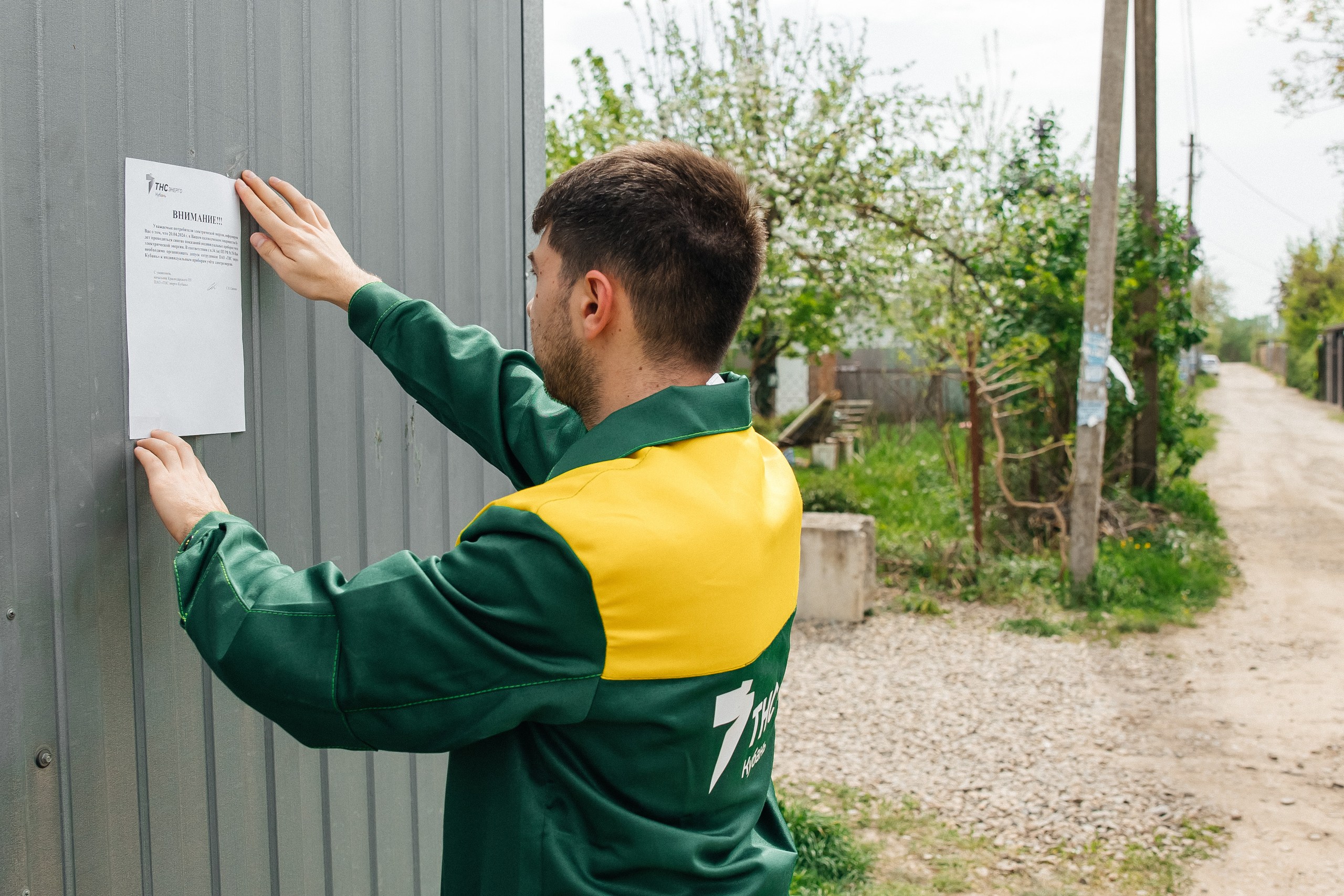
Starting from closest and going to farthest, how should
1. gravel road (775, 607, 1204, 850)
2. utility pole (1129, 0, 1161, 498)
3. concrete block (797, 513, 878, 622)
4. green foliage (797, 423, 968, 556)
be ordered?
gravel road (775, 607, 1204, 850), concrete block (797, 513, 878, 622), green foliage (797, 423, 968, 556), utility pole (1129, 0, 1161, 498)

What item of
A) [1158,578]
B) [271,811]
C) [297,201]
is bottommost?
[1158,578]

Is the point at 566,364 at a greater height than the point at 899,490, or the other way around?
the point at 566,364

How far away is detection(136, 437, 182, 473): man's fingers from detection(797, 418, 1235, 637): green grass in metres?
6.93

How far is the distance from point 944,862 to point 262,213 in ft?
12.4

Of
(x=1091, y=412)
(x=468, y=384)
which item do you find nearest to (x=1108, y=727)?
(x=1091, y=412)

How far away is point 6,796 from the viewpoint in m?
1.46

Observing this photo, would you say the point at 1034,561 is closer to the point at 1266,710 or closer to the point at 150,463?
the point at 1266,710

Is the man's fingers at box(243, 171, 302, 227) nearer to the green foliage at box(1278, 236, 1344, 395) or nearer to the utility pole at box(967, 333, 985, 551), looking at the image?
the utility pole at box(967, 333, 985, 551)

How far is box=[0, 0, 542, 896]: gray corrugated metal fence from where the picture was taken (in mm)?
1487

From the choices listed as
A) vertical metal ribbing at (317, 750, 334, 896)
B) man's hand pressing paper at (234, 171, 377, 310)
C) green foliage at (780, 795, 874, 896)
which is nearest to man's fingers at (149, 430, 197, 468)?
man's hand pressing paper at (234, 171, 377, 310)

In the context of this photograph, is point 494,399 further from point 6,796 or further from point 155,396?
point 6,796

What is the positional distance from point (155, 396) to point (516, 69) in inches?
57.6

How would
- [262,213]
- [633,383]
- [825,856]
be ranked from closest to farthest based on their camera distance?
[633,383], [262,213], [825,856]

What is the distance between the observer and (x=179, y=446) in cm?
165
